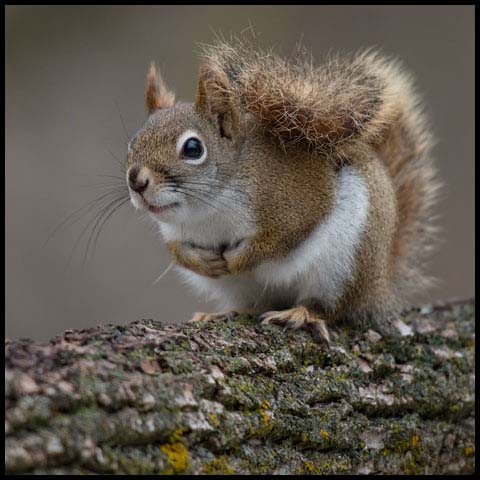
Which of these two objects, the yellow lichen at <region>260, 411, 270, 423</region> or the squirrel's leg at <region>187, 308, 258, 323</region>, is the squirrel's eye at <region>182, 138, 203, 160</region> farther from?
the yellow lichen at <region>260, 411, 270, 423</region>

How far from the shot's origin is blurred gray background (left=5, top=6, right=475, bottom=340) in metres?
4.59

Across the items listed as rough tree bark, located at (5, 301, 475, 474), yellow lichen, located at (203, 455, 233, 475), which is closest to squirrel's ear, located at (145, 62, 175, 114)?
A: rough tree bark, located at (5, 301, 475, 474)

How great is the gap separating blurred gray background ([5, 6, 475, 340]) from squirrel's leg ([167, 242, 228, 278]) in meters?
1.95

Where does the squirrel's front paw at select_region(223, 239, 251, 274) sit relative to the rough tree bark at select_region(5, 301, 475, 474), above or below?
above

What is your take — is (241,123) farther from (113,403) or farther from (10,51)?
(10,51)

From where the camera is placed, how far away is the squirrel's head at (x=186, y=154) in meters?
2.31

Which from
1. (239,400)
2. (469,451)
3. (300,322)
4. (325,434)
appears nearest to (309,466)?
(325,434)

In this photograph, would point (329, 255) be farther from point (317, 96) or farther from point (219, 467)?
point (219, 467)

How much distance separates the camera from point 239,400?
1.78 meters

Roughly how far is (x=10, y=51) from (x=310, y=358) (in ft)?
11.4

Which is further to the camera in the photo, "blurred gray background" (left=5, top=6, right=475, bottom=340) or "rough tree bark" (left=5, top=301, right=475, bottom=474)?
"blurred gray background" (left=5, top=6, right=475, bottom=340)

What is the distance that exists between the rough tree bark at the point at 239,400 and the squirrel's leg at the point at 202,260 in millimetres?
246

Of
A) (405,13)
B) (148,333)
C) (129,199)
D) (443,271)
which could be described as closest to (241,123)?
(129,199)

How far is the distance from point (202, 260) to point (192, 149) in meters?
0.36
